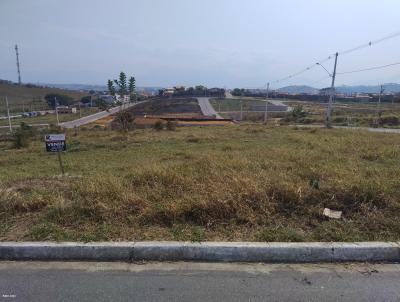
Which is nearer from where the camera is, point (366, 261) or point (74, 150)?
point (366, 261)

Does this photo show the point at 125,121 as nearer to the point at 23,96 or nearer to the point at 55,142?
the point at 55,142

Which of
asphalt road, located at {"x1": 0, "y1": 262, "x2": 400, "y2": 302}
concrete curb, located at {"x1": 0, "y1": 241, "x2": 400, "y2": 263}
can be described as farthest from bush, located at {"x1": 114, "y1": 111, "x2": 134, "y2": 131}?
asphalt road, located at {"x1": 0, "y1": 262, "x2": 400, "y2": 302}

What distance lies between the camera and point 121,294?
2.66 metres

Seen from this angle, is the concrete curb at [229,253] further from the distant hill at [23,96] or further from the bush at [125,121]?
the distant hill at [23,96]

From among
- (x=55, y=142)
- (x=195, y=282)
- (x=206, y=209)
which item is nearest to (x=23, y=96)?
(x=55, y=142)

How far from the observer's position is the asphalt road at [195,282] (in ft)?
8.66

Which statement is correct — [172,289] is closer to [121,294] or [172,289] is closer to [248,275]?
[121,294]

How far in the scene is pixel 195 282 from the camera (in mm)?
2838

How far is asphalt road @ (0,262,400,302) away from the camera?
264 centimetres

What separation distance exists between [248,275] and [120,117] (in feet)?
97.8

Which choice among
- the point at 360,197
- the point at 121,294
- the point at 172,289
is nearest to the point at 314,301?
the point at 172,289

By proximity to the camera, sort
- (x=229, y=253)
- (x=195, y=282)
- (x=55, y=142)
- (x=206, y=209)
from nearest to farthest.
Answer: (x=195, y=282), (x=229, y=253), (x=206, y=209), (x=55, y=142)

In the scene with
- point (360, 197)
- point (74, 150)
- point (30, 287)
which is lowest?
point (74, 150)

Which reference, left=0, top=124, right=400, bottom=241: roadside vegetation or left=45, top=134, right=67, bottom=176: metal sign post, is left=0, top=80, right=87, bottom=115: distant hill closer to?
left=45, top=134, right=67, bottom=176: metal sign post
